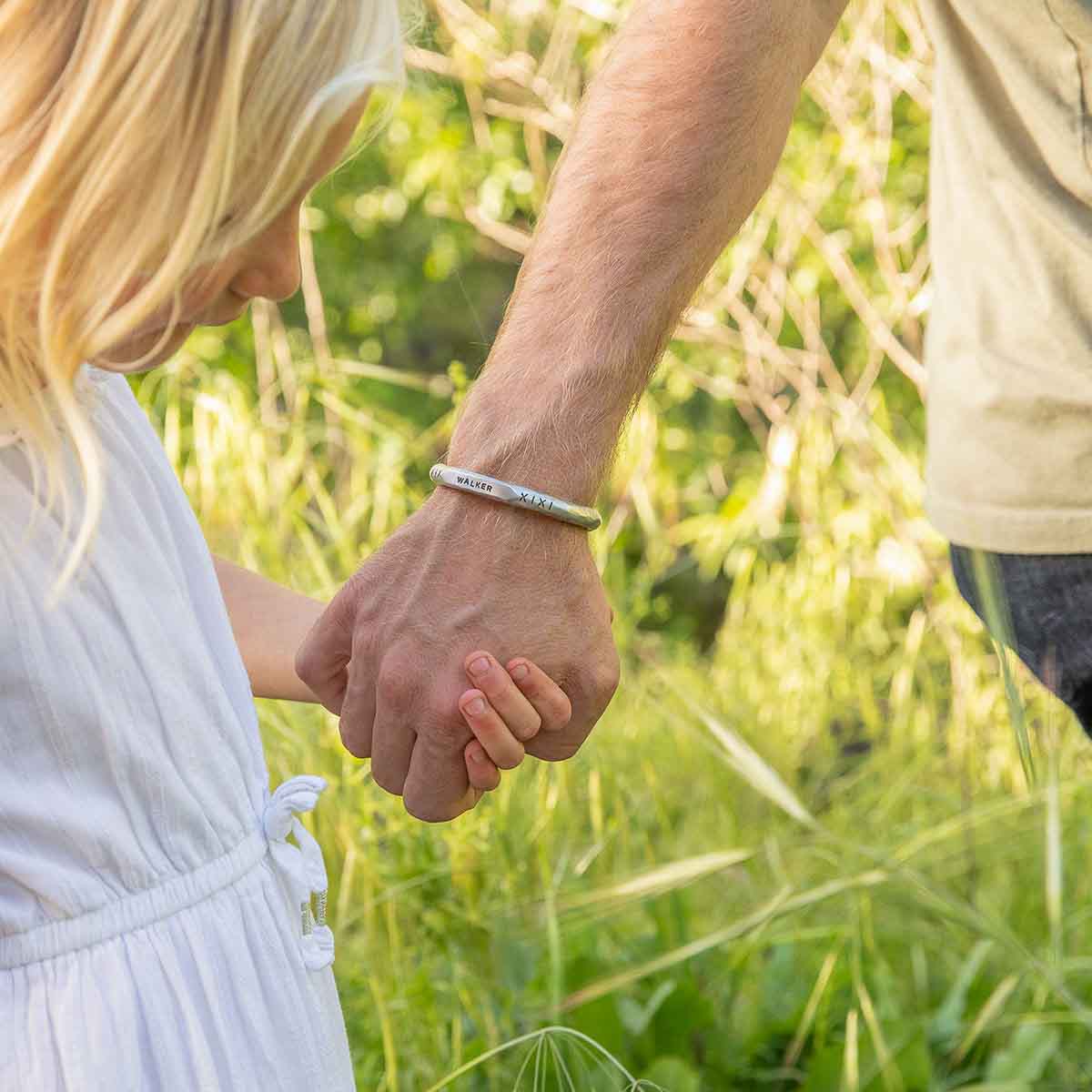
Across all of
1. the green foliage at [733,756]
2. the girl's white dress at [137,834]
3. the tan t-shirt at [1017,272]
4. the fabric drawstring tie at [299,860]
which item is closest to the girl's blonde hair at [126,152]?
the girl's white dress at [137,834]

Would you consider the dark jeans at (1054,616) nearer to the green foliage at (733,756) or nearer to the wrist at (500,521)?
the green foliage at (733,756)

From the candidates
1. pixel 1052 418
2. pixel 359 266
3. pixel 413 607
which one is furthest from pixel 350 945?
pixel 359 266

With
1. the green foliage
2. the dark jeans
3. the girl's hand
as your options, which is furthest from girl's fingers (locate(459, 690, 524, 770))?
the dark jeans

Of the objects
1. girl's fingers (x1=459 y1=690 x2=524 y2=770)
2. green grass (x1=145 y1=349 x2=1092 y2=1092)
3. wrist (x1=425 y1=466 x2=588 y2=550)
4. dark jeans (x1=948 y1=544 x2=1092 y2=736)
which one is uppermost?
wrist (x1=425 y1=466 x2=588 y2=550)

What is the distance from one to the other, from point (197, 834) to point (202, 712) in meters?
0.08

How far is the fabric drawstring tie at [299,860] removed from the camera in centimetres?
109

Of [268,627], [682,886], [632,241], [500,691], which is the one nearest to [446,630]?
[500,691]

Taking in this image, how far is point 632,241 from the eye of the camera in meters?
1.16

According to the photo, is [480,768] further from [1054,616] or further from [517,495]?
[1054,616]

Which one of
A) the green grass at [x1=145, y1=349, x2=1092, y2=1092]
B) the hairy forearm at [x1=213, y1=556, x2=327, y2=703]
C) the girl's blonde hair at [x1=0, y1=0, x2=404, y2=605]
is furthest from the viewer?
the green grass at [x1=145, y1=349, x2=1092, y2=1092]

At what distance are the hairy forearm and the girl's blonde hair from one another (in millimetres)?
290

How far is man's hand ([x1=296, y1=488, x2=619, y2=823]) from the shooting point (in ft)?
3.71

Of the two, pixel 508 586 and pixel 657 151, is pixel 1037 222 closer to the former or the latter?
pixel 657 151

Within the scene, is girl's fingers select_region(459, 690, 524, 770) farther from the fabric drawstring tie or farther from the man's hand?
the fabric drawstring tie
